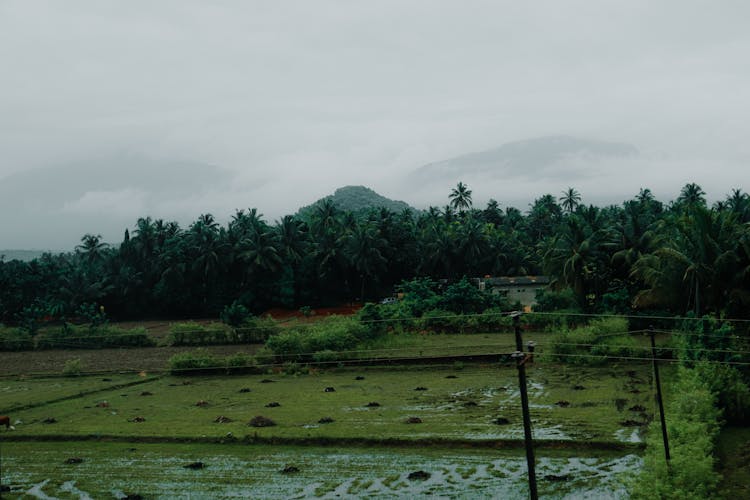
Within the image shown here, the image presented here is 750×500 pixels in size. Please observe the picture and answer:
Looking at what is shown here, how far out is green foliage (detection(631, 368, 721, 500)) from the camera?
1559 centimetres

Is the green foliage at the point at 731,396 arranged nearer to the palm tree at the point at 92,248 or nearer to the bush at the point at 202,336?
the bush at the point at 202,336

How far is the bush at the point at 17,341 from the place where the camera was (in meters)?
54.3

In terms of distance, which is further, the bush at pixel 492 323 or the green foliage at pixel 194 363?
the bush at pixel 492 323

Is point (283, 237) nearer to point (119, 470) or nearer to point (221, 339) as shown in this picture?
point (221, 339)

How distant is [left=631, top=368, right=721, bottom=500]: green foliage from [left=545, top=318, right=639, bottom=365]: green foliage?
9.73 metres

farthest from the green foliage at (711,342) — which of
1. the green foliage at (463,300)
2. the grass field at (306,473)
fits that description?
the green foliage at (463,300)

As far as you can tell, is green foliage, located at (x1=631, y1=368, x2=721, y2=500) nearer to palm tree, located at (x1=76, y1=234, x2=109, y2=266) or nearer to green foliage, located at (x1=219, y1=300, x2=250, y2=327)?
green foliage, located at (x1=219, y1=300, x2=250, y2=327)

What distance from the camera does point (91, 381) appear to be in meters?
40.5

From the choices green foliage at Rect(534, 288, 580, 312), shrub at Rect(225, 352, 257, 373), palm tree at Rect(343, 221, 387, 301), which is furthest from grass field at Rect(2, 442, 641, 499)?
palm tree at Rect(343, 221, 387, 301)

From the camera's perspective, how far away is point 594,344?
3778 cm

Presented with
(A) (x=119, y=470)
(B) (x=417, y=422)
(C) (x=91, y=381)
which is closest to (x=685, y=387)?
(B) (x=417, y=422)

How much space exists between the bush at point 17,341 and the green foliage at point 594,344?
1716 inches

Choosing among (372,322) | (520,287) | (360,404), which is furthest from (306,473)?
(520,287)

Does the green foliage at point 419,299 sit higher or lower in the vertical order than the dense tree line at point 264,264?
lower
